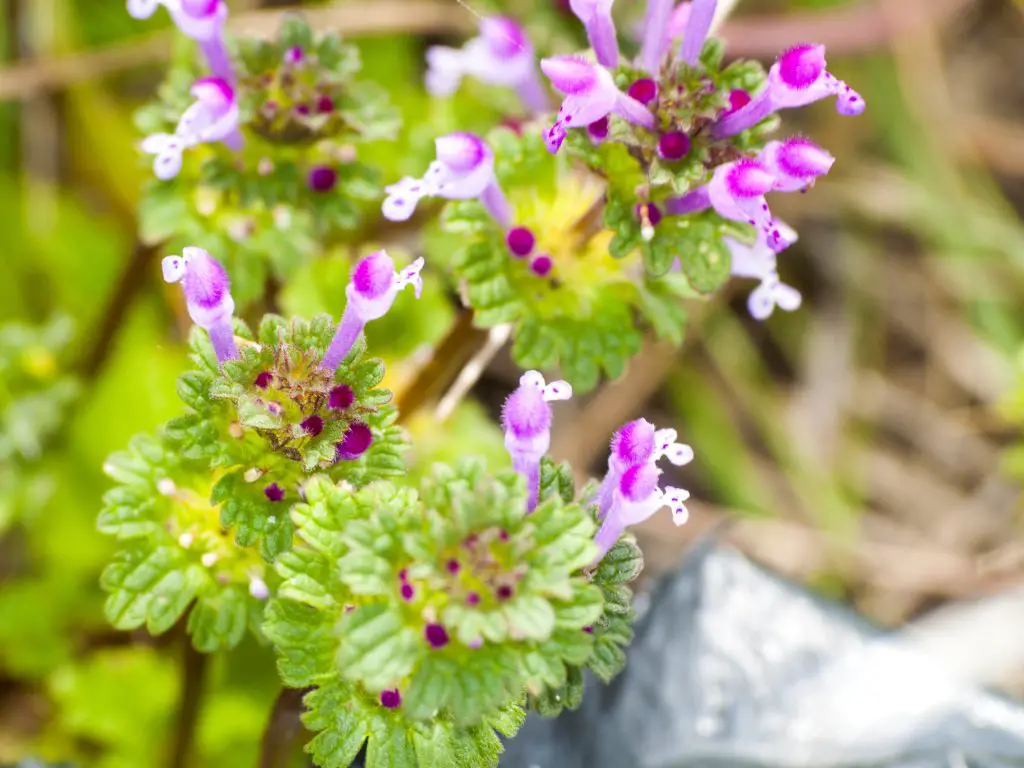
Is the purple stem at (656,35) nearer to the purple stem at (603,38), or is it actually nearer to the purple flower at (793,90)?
the purple stem at (603,38)

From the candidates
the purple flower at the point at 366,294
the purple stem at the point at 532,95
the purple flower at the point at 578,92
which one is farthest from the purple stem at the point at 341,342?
the purple stem at the point at 532,95

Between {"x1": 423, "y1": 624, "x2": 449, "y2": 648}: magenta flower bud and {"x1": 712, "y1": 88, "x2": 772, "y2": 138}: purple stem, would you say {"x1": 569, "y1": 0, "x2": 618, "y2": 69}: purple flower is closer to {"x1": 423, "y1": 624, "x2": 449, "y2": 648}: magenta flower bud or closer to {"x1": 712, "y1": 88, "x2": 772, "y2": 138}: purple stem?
{"x1": 712, "y1": 88, "x2": 772, "y2": 138}: purple stem

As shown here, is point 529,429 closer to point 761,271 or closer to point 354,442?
point 354,442

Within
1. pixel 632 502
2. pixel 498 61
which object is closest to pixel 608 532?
pixel 632 502

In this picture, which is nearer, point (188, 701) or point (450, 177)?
point (450, 177)

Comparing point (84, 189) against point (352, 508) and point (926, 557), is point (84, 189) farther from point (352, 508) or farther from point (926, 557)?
point (926, 557)

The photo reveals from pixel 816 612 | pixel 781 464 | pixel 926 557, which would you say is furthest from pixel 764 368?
pixel 816 612
